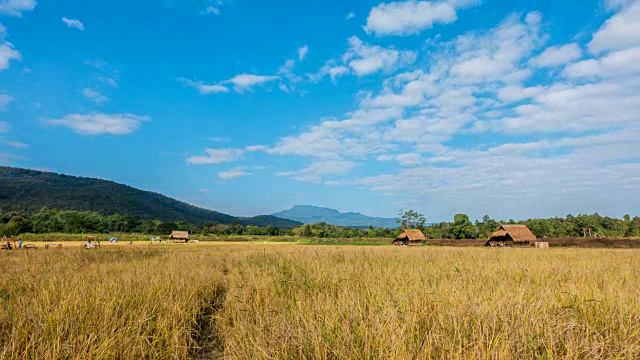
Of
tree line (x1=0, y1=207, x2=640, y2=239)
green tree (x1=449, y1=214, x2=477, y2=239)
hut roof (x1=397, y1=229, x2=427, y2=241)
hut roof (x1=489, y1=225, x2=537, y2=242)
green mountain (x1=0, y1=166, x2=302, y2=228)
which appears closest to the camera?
hut roof (x1=489, y1=225, x2=537, y2=242)

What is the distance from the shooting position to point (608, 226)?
336 ft

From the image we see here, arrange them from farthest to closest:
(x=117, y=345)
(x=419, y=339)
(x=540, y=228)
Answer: (x=540, y=228) → (x=117, y=345) → (x=419, y=339)

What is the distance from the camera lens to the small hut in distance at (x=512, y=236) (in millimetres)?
54938

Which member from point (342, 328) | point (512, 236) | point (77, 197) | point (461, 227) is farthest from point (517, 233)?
point (77, 197)

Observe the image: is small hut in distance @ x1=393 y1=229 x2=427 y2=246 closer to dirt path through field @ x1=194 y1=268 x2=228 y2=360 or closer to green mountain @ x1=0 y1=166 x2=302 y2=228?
dirt path through field @ x1=194 y1=268 x2=228 y2=360

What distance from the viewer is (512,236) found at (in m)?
55.3

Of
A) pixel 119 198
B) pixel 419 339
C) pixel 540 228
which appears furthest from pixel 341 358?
pixel 119 198

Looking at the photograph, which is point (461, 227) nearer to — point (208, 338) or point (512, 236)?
point (512, 236)

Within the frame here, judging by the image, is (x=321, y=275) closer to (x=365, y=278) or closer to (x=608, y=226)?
(x=365, y=278)

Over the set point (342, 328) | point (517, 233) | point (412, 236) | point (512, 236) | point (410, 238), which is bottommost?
point (410, 238)

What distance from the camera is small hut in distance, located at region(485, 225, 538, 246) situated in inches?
2163

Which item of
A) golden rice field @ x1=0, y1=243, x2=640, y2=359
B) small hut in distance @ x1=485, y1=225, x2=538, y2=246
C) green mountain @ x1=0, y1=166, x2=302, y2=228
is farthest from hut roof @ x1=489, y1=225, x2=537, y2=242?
green mountain @ x1=0, y1=166, x2=302, y2=228

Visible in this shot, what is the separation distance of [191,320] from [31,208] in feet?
536

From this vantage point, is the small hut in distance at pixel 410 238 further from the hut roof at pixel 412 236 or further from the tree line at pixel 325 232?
the tree line at pixel 325 232
